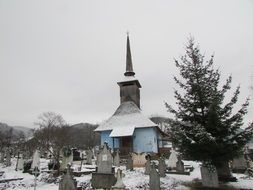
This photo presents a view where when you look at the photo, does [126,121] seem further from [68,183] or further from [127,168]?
[68,183]

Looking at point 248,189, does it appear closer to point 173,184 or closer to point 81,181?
Answer: point 173,184

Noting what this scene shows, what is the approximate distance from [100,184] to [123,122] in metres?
15.6

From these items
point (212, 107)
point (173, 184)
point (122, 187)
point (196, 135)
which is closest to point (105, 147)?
point (122, 187)

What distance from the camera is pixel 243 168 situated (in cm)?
1472

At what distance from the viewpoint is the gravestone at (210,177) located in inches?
385

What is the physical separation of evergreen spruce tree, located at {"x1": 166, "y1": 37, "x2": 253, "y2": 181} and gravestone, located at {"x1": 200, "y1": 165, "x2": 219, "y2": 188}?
317mm

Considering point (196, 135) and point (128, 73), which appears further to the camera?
point (128, 73)

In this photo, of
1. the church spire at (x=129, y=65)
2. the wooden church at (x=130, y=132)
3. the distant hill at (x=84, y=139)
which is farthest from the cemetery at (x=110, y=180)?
the distant hill at (x=84, y=139)

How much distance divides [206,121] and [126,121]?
1601 cm

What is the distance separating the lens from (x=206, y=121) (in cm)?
1073

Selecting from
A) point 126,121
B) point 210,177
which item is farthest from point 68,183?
point 126,121

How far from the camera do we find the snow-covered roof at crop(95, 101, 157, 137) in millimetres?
24214

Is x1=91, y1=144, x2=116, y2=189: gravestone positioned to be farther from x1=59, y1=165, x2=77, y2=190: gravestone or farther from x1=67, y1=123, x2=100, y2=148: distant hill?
x1=67, y1=123, x2=100, y2=148: distant hill

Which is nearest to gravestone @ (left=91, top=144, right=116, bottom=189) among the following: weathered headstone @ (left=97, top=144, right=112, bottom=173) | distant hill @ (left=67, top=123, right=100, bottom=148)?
weathered headstone @ (left=97, top=144, right=112, bottom=173)
